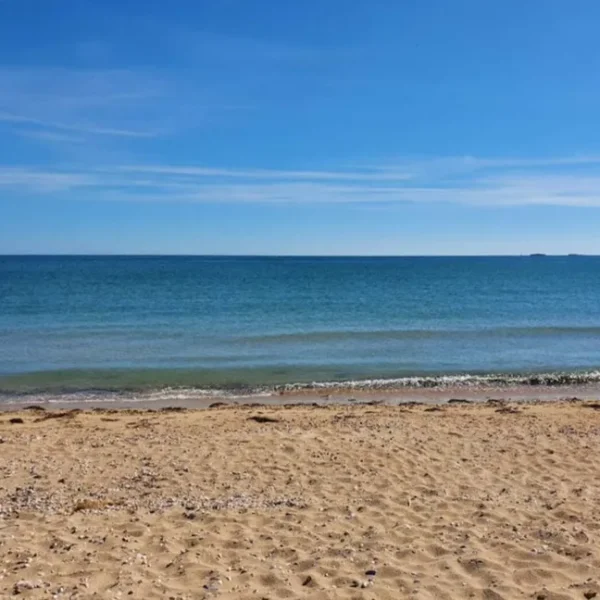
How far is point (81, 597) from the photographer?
523 cm

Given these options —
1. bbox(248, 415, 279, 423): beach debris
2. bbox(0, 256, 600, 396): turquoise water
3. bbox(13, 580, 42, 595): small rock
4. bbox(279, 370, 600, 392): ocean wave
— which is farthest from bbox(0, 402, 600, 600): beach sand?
bbox(0, 256, 600, 396): turquoise water

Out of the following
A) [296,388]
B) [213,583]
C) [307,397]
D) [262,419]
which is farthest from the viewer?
[296,388]

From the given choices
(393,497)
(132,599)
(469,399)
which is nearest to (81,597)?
(132,599)

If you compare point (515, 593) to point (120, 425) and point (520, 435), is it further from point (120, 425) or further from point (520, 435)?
point (120, 425)

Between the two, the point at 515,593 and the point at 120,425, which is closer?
the point at 515,593

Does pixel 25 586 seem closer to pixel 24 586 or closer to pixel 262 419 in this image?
pixel 24 586

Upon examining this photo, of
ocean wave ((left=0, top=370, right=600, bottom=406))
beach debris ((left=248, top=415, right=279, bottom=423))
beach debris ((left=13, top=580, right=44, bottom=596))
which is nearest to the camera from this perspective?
beach debris ((left=13, top=580, right=44, bottom=596))

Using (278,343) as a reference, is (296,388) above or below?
below

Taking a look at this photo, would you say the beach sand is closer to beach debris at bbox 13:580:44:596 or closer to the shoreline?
beach debris at bbox 13:580:44:596

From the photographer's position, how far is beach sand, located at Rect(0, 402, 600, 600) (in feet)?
18.4

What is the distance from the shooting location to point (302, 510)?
729 centimetres

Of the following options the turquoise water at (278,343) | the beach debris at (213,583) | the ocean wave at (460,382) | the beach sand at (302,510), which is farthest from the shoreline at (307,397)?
the beach debris at (213,583)

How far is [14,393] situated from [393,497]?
12387 mm

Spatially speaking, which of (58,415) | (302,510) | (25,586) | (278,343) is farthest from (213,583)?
(278,343)
